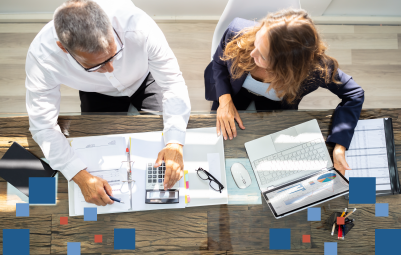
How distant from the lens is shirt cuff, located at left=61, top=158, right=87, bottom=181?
1.16 m

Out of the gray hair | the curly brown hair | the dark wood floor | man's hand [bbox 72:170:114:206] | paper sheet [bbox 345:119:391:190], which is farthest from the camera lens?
the dark wood floor

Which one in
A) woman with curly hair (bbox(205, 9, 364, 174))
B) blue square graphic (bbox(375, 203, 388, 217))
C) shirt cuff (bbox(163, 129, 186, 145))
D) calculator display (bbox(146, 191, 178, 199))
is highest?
woman with curly hair (bbox(205, 9, 364, 174))

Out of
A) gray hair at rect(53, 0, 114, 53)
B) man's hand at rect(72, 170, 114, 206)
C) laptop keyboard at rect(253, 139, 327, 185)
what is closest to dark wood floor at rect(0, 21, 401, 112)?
laptop keyboard at rect(253, 139, 327, 185)

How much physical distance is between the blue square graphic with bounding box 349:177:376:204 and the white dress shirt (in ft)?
2.65

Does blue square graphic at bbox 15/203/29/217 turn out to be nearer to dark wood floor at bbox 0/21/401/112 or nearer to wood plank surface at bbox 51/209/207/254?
wood plank surface at bbox 51/209/207/254

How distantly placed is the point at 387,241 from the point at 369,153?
15.8 inches

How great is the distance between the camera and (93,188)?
1.16m

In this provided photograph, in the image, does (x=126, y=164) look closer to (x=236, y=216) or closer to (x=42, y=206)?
(x=42, y=206)

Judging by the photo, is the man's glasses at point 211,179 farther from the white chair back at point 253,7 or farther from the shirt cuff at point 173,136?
the white chair back at point 253,7

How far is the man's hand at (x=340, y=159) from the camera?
124 cm

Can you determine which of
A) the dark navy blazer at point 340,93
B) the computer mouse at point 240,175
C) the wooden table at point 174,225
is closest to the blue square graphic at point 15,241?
the wooden table at point 174,225

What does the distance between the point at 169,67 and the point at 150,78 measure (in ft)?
0.95

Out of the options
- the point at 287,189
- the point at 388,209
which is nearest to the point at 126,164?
the point at 287,189

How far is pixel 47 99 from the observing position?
1180mm
